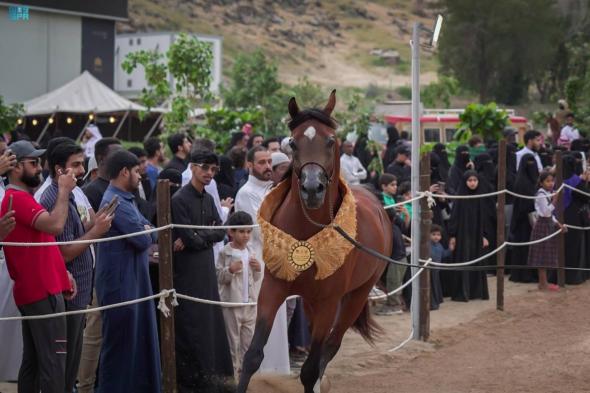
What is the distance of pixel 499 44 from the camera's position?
2014 inches

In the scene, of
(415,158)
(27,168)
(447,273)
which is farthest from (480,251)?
(27,168)

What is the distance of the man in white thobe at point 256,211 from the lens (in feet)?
28.3

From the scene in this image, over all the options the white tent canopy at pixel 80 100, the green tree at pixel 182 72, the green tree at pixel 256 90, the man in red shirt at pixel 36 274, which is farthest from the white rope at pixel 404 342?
A: the white tent canopy at pixel 80 100

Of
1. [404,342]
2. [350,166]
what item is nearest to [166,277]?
[404,342]

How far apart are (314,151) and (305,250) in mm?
734

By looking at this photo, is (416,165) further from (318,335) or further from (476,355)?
(318,335)

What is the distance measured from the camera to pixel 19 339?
7.41m

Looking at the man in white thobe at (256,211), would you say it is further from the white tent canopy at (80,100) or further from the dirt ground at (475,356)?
the white tent canopy at (80,100)

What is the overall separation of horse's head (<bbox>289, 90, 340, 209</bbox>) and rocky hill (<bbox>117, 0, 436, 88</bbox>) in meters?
55.2

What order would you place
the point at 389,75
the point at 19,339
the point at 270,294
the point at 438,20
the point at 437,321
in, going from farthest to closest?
the point at 389,75, the point at 437,321, the point at 438,20, the point at 19,339, the point at 270,294

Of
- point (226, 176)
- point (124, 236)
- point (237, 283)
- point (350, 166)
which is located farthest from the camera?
point (350, 166)

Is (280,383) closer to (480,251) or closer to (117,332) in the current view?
(117,332)

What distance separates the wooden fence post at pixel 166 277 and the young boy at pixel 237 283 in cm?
96

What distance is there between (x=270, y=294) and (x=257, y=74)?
29936 millimetres
